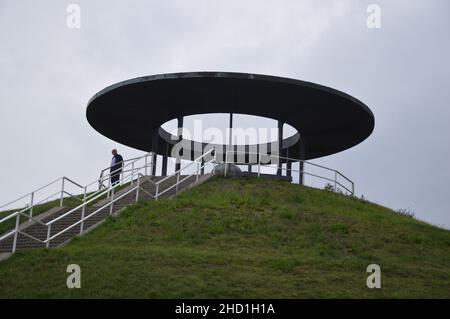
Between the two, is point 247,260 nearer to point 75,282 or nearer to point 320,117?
point 75,282

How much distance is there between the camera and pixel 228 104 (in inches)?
997

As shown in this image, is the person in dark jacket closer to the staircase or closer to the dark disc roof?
the staircase

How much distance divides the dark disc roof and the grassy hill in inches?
193

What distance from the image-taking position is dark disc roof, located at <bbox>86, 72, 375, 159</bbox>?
74.4 ft

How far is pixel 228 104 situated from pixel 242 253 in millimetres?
12738

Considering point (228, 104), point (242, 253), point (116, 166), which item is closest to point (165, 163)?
point (228, 104)

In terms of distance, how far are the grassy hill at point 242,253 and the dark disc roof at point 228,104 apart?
4.91 meters

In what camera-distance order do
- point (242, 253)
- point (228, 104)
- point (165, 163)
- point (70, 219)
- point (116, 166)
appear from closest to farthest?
point (242, 253), point (70, 219), point (116, 166), point (228, 104), point (165, 163)

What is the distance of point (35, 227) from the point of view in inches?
653

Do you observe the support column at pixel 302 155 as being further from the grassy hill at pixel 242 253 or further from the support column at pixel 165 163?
the support column at pixel 165 163

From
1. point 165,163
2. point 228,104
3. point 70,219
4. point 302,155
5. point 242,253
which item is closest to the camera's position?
point 242,253

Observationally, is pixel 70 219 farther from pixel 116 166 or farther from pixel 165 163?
pixel 165 163
